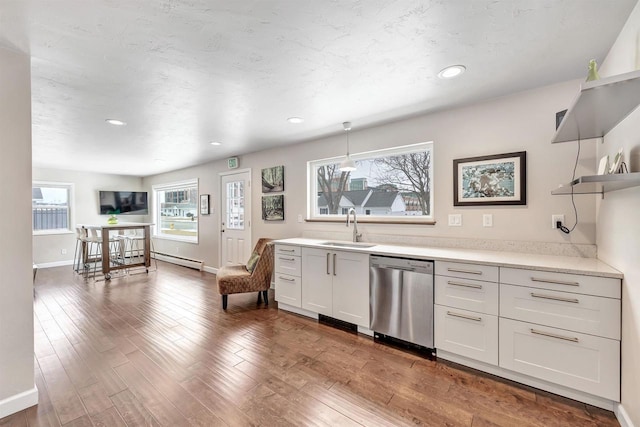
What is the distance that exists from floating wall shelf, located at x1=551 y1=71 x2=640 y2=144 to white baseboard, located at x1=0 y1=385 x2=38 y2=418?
351 centimetres

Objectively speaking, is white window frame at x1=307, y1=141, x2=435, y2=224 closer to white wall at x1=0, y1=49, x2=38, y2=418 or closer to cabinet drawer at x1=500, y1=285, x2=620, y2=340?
cabinet drawer at x1=500, y1=285, x2=620, y2=340

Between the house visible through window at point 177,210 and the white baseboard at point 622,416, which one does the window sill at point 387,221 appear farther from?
the house visible through window at point 177,210

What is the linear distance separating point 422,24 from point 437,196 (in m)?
1.72

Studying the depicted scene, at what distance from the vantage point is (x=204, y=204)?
5617 millimetres

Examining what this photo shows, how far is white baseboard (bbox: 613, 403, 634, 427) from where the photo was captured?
146 centimetres

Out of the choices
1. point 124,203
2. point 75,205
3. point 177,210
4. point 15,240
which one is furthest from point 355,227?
point 75,205

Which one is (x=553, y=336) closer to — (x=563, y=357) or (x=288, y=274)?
(x=563, y=357)

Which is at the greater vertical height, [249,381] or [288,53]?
[288,53]

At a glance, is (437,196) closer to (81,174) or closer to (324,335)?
(324,335)

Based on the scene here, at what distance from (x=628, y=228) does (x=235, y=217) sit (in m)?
4.95

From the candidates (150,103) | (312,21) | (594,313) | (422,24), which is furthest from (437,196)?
(150,103)

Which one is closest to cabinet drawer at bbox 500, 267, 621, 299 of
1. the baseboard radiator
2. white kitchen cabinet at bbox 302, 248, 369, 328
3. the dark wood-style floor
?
the dark wood-style floor

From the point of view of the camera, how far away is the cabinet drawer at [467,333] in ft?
6.55

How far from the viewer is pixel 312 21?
1.47 meters
